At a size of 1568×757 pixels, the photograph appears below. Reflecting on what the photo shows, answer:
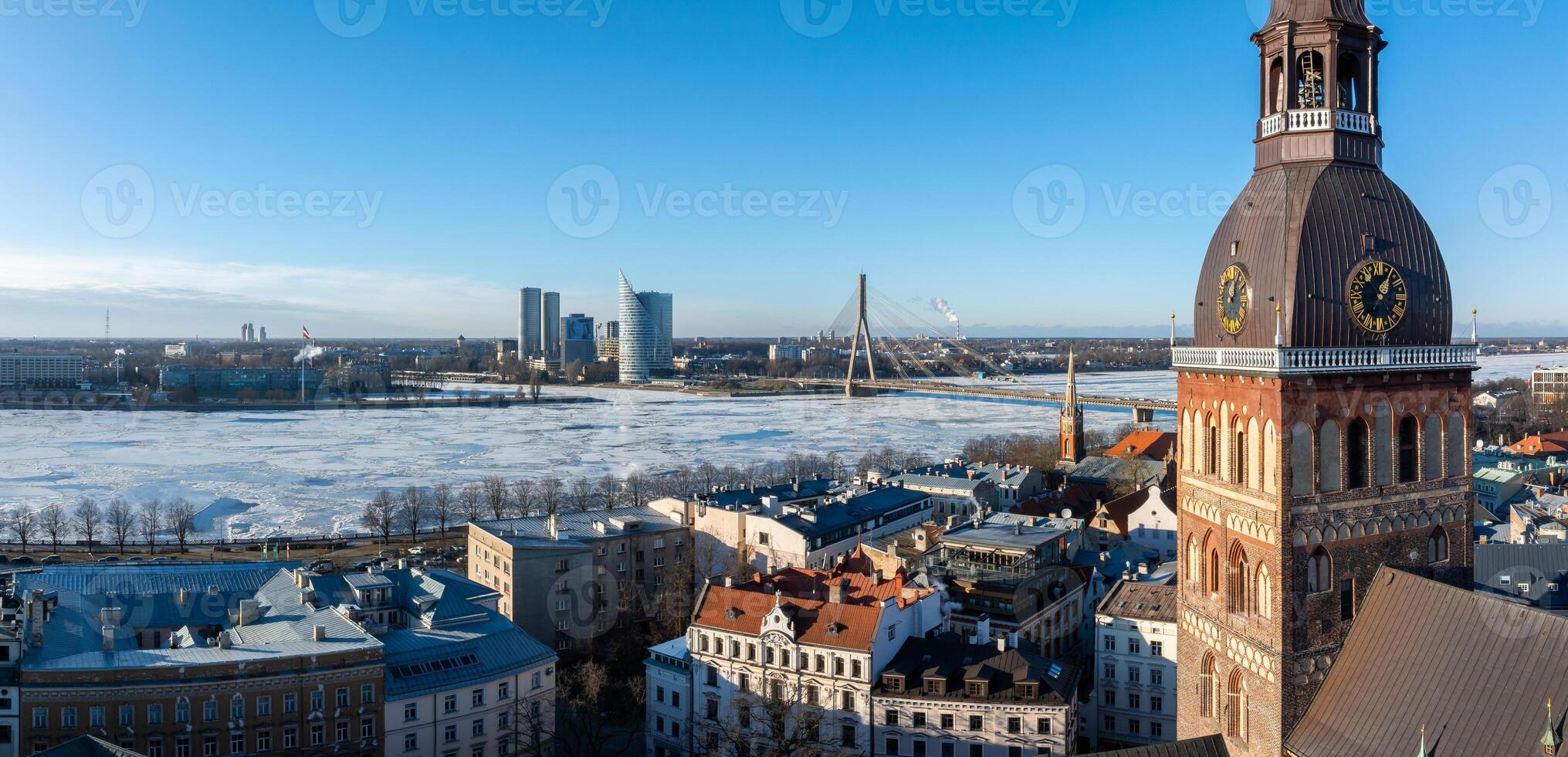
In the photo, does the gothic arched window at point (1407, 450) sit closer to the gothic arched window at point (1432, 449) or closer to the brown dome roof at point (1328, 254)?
the gothic arched window at point (1432, 449)

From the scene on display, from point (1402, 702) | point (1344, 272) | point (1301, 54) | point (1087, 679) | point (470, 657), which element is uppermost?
point (1301, 54)

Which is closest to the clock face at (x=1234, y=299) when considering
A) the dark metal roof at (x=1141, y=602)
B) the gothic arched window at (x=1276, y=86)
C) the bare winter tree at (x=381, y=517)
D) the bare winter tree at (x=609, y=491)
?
the gothic arched window at (x=1276, y=86)

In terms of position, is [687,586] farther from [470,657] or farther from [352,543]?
[352,543]

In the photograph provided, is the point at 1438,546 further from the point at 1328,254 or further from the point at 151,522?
the point at 151,522

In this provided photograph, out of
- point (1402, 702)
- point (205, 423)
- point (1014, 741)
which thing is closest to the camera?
point (1402, 702)

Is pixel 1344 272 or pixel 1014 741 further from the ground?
pixel 1344 272

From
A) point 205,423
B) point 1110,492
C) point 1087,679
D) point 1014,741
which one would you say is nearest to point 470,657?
point 1014,741
